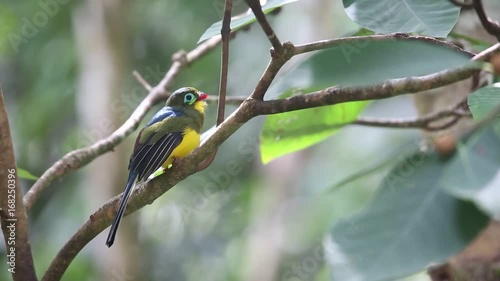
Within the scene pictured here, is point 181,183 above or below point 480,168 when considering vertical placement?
below

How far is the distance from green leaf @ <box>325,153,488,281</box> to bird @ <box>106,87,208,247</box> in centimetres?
69

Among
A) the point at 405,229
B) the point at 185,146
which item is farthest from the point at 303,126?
the point at 405,229

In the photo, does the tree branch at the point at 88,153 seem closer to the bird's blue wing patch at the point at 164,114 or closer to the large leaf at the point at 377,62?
the bird's blue wing patch at the point at 164,114

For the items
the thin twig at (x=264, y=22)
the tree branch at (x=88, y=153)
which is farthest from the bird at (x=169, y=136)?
the thin twig at (x=264, y=22)

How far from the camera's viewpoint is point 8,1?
5.57 meters

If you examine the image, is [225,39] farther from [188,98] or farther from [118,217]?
[188,98]

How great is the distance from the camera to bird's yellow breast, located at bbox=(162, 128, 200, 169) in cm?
209

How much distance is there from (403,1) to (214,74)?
417 cm

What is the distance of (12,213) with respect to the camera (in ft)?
5.47

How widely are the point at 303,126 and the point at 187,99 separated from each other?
1.74 ft

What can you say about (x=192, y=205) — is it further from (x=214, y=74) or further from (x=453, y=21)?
(x=453, y=21)

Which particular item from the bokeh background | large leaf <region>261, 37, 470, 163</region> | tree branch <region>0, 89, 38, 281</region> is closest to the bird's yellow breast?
tree branch <region>0, 89, 38, 281</region>

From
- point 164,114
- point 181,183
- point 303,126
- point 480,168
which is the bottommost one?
point 181,183

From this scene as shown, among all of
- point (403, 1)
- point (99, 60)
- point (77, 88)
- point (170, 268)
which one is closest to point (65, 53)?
point (77, 88)
